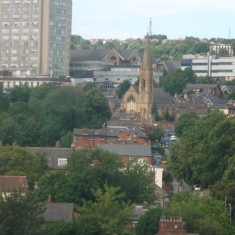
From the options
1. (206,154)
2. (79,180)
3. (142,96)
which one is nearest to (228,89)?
(142,96)

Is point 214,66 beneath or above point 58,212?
above

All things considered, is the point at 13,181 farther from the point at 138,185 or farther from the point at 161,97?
the point at 161,97

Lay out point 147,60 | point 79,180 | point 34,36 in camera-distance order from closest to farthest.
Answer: point 79,180, point 147,60, point 34,36

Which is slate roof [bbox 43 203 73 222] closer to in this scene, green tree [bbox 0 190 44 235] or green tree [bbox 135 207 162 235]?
green tree [bbox 135 207 162 235]

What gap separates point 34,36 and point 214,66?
29.6 metres

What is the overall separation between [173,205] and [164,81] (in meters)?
98.6

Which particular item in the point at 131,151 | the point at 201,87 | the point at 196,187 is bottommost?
the point at 196,187

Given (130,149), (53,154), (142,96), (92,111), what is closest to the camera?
(53,154)

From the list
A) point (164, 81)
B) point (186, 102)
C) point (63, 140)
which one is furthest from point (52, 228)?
point (164, 81)

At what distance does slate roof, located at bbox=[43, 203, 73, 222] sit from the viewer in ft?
213

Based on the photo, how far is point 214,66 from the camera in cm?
19350

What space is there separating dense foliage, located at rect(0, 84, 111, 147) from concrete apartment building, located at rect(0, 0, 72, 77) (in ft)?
129

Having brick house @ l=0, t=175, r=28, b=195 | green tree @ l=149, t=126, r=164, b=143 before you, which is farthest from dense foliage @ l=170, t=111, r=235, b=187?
green tree @ l=149, t=126, r=164, b=143

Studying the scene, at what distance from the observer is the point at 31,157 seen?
8581 cm
